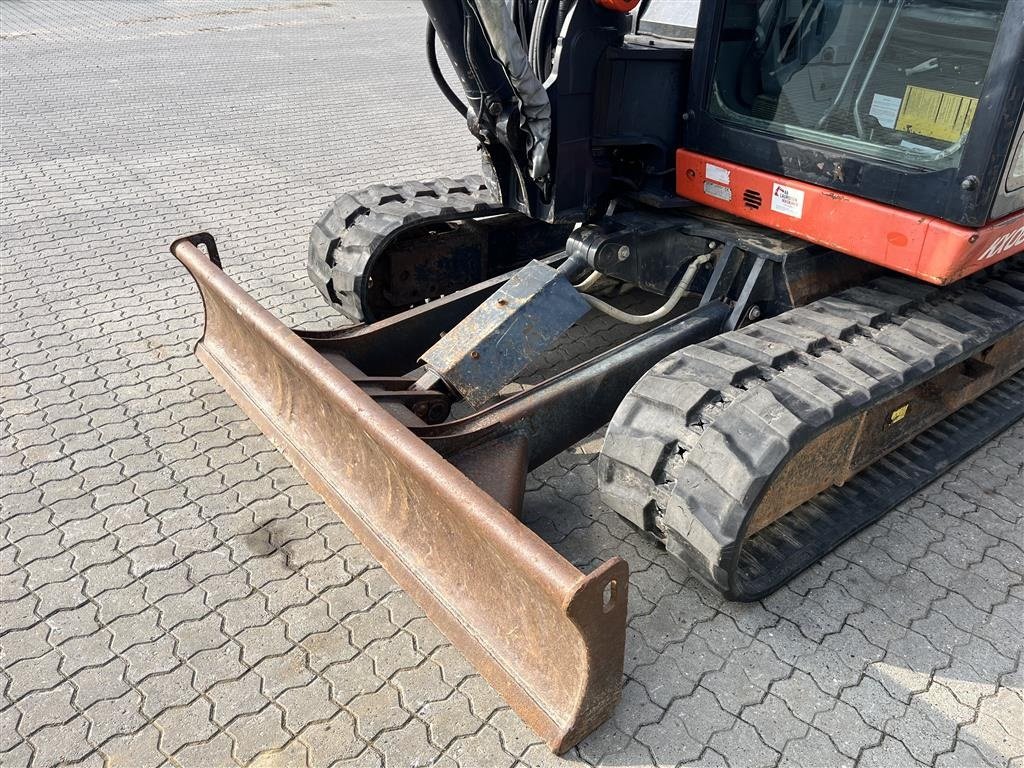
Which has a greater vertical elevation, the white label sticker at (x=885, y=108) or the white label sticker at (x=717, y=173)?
the white label sticker at (x=885, y=108)

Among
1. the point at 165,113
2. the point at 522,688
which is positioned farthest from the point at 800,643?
the point at 165,113

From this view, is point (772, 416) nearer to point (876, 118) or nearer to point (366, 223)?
point (876, 118)

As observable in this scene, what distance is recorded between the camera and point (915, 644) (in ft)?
9.27

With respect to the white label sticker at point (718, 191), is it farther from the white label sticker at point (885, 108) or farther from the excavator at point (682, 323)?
the white label sticker at point (885, 108)

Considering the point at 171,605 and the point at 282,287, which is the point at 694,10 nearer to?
the point at 282,287

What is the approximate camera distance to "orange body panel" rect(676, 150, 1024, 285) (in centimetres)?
292

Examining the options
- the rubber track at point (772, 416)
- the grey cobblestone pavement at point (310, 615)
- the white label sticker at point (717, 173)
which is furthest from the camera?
the white label sticker at point (717, 173)

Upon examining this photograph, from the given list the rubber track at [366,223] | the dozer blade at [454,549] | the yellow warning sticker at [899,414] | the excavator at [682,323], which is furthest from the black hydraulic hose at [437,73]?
the yellow warning sticker at [899,414]

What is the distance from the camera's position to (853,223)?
314 cm

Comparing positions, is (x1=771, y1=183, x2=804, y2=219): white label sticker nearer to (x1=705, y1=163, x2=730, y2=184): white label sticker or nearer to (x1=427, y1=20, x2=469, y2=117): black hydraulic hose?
(x1=705, y1=163, x2=730, y2=184): white label sticker

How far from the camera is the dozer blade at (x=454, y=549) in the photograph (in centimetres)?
219

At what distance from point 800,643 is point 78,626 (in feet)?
8.10

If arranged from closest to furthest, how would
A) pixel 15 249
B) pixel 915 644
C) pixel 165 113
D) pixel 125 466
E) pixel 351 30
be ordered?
pixel 915 644 < pixel 125 466 < pixel 15 249 < pixel 165 113 < pixel 351 30

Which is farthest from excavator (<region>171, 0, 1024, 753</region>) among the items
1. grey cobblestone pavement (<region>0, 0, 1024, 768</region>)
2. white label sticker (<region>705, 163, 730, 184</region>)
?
grey cobblestone pavement (<region>0, 0, 1024, 768</region>)
